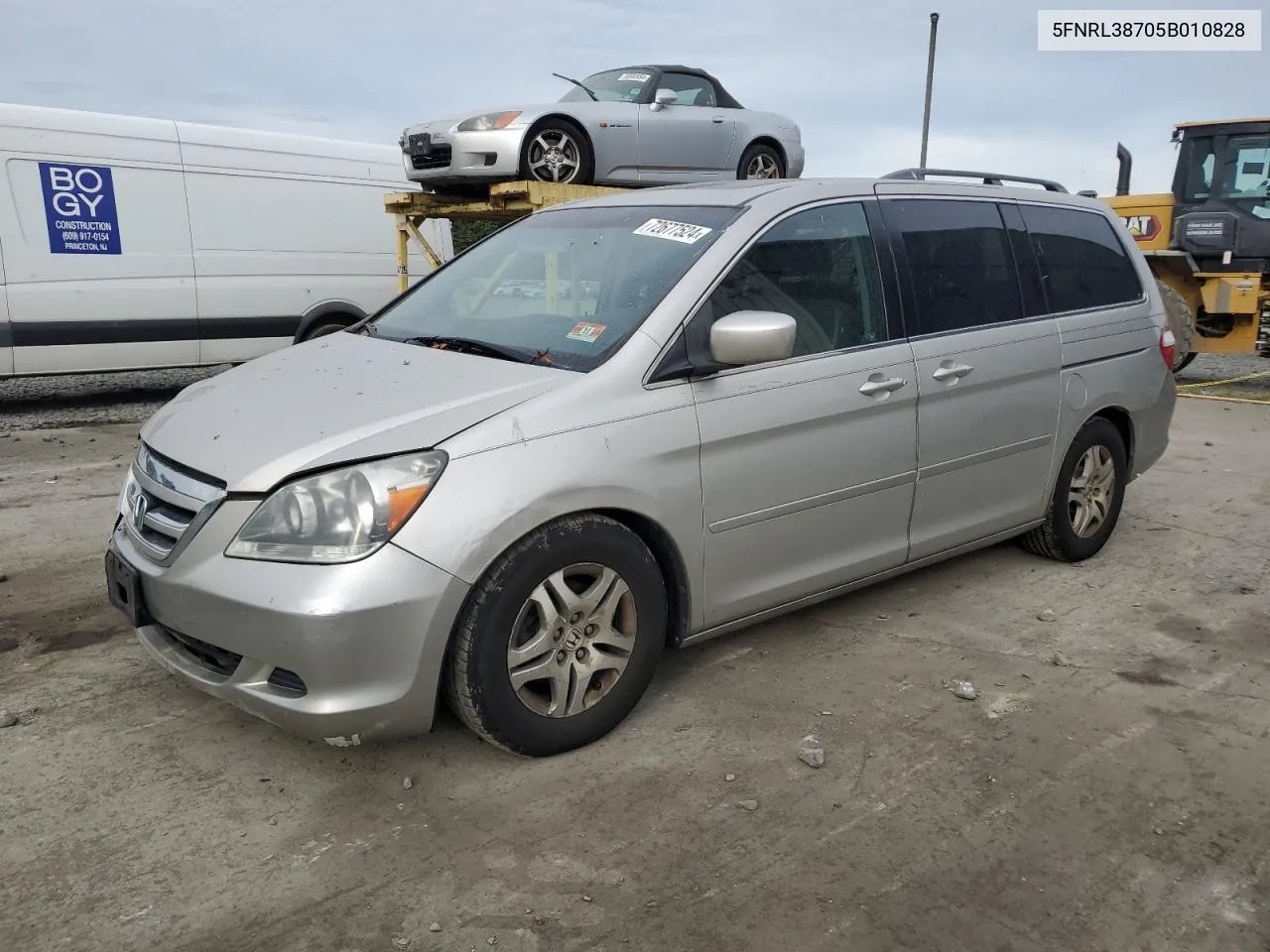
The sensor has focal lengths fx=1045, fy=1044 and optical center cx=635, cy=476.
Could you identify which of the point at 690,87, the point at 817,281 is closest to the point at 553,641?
the point at 817,281

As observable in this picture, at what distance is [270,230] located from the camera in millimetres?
9578

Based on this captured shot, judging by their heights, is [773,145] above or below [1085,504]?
above

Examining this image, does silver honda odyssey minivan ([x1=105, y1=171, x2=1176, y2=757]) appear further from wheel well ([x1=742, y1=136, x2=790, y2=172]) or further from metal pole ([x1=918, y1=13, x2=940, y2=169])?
metal pole ([x1=918, y1=13, x2=940, y2=169])

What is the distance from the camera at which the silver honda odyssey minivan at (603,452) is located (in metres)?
2.67

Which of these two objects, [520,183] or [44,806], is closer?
[44,806]

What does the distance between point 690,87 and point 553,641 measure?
771 cm

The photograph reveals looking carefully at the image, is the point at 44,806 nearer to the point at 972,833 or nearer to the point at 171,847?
the point at 171,847

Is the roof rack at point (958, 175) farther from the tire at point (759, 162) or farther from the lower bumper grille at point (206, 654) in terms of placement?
the tire at point (759, 162)

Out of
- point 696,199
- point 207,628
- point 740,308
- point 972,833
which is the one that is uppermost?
point 696,199

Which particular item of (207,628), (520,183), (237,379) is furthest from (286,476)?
(520,183)

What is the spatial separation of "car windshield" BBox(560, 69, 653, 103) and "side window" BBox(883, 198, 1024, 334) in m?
5.32

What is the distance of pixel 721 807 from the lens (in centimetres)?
283

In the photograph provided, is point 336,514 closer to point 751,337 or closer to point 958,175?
point 751,337

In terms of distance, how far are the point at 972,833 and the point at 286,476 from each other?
2005 mm
